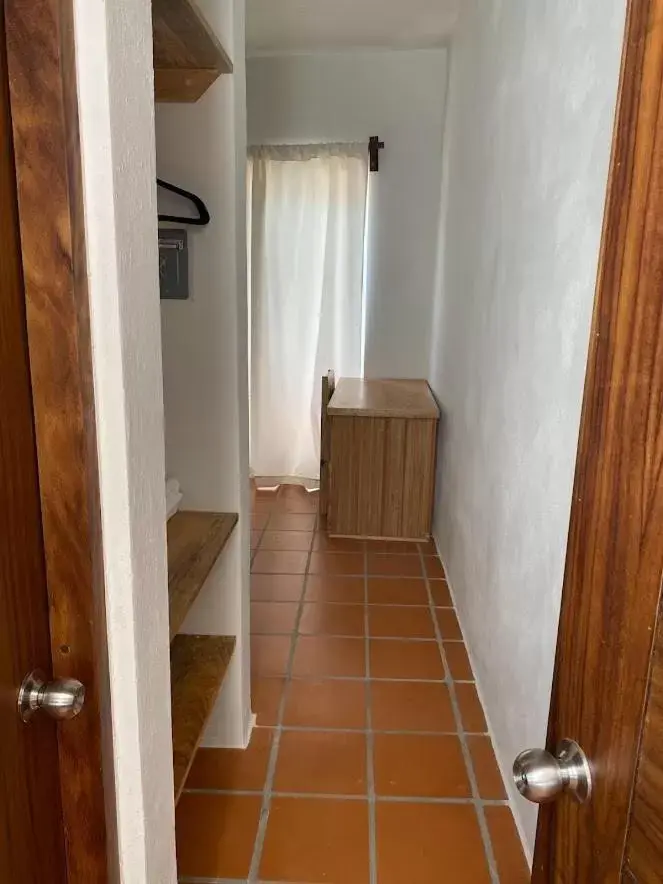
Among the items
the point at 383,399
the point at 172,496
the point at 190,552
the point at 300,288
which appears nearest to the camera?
the point at 190,552

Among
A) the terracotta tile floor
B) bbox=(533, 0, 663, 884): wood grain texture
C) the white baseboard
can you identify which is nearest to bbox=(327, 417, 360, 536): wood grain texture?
the terracotta tile floor

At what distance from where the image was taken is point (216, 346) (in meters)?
1.69

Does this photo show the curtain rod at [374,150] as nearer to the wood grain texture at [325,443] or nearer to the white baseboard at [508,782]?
the wood grain texture at [325,443]

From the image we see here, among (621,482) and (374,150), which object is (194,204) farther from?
(374,150)

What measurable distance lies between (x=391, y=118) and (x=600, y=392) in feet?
12.3

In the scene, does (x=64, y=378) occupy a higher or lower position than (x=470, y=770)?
higher

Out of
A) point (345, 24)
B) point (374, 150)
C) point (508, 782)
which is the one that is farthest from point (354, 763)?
point (345, 24)

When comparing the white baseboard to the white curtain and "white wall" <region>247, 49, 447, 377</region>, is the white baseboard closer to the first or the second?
the white curtain

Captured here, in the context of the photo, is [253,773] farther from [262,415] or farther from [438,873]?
[262,415]

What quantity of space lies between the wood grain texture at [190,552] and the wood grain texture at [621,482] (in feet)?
2.61

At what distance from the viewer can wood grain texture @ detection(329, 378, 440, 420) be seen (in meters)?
3.29

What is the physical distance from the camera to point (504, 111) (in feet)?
6.97

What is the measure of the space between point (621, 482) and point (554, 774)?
29cm

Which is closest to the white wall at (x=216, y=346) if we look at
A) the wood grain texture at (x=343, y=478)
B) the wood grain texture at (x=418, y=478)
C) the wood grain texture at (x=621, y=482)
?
the wood grain texture at (x=621, y=482)
